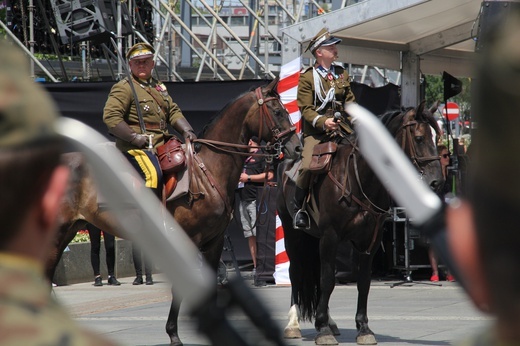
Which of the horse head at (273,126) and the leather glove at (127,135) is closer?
the leather glove at (127,135)

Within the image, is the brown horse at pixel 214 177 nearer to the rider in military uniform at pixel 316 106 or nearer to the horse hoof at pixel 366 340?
the rider in military uniform at pixel 316 106

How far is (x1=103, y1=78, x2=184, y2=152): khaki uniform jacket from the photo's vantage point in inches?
365

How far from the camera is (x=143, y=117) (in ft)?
30.8

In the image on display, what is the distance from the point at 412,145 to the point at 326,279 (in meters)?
1.49

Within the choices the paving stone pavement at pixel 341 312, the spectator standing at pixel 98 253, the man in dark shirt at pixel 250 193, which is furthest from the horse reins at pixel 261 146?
the spectator standing at pixel 98 253

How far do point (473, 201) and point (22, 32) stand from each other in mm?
16943

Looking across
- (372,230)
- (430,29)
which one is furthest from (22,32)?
(372,230)

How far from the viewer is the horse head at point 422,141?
9547 millimetres

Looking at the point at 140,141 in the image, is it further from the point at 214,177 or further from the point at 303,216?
the point at 303,216

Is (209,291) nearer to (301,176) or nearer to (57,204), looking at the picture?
(57,204)

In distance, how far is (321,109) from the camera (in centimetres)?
961

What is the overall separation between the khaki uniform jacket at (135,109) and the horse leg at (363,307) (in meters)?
2.06

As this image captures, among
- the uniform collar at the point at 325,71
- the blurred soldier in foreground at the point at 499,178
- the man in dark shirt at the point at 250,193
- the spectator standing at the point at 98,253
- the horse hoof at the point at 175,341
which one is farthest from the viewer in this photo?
the man in dark shirt at the point at 250,193

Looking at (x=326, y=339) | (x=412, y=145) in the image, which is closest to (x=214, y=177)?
(x=326, y=339)
